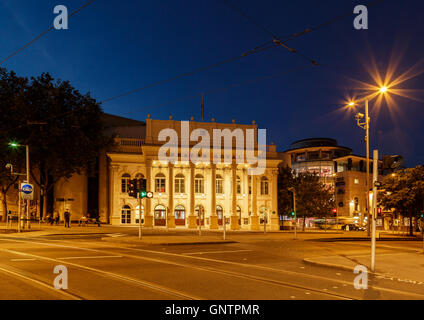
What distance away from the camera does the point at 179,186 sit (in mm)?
48688

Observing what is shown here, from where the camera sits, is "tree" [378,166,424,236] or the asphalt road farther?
"tree" [378,166,424,236]

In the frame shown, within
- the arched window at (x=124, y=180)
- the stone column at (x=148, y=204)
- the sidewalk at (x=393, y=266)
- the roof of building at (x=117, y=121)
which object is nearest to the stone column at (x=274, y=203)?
the stone column at (x=148, y=204)

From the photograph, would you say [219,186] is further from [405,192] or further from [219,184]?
[405,192]

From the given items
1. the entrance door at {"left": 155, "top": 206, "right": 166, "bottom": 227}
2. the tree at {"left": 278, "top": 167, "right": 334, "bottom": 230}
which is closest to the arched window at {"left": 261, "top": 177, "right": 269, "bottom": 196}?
the tree at {"left": 278, "top": 167, "right": 334, "bottom": 230}

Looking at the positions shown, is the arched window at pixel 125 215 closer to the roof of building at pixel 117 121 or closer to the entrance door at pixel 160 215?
the entrance door at pixel 160 215

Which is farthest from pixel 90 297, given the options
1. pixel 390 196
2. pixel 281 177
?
pixel 281 177

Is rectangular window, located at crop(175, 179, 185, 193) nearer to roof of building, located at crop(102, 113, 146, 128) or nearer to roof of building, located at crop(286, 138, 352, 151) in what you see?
roof of building, located at crop(102, 113, 146, 128)

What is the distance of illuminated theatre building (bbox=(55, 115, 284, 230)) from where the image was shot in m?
45.7

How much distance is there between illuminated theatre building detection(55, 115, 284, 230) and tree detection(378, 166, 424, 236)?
517 inches

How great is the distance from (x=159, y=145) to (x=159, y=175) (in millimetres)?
4539

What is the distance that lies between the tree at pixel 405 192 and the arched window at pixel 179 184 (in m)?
22.6
